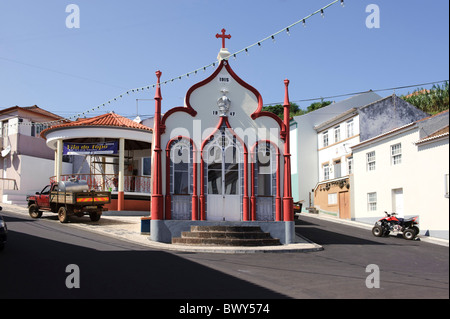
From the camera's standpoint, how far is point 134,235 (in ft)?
55.7

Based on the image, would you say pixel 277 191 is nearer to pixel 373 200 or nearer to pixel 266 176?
pixel 266 176

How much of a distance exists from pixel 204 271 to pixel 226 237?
5.96 meters

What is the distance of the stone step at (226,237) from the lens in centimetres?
1543

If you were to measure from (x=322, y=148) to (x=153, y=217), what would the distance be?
79.5ft

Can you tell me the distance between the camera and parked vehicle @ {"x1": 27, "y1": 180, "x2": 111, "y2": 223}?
63.2ft

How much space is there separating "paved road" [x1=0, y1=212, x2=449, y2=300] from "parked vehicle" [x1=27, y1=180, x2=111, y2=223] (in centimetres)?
336

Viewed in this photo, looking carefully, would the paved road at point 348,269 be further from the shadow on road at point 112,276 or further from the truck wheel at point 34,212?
the truck wheel at point 34,212

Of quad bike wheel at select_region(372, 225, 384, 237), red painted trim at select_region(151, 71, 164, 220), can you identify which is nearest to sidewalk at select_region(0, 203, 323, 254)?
→ red painted trim at select_region(151, 71, 164, 220)

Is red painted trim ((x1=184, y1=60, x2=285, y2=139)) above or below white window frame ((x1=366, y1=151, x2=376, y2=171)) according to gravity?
above

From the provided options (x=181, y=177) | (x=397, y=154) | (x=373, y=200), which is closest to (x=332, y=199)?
(x=373, y=200)

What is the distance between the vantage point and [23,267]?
9.58 meters

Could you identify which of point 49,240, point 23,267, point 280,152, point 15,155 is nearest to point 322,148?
point 280,152

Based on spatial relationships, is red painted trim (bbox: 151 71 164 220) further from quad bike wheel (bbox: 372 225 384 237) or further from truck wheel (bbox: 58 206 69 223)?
quad bike wheel (bbox: 372 225 384 237)

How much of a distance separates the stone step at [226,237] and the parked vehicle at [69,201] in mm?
5676
